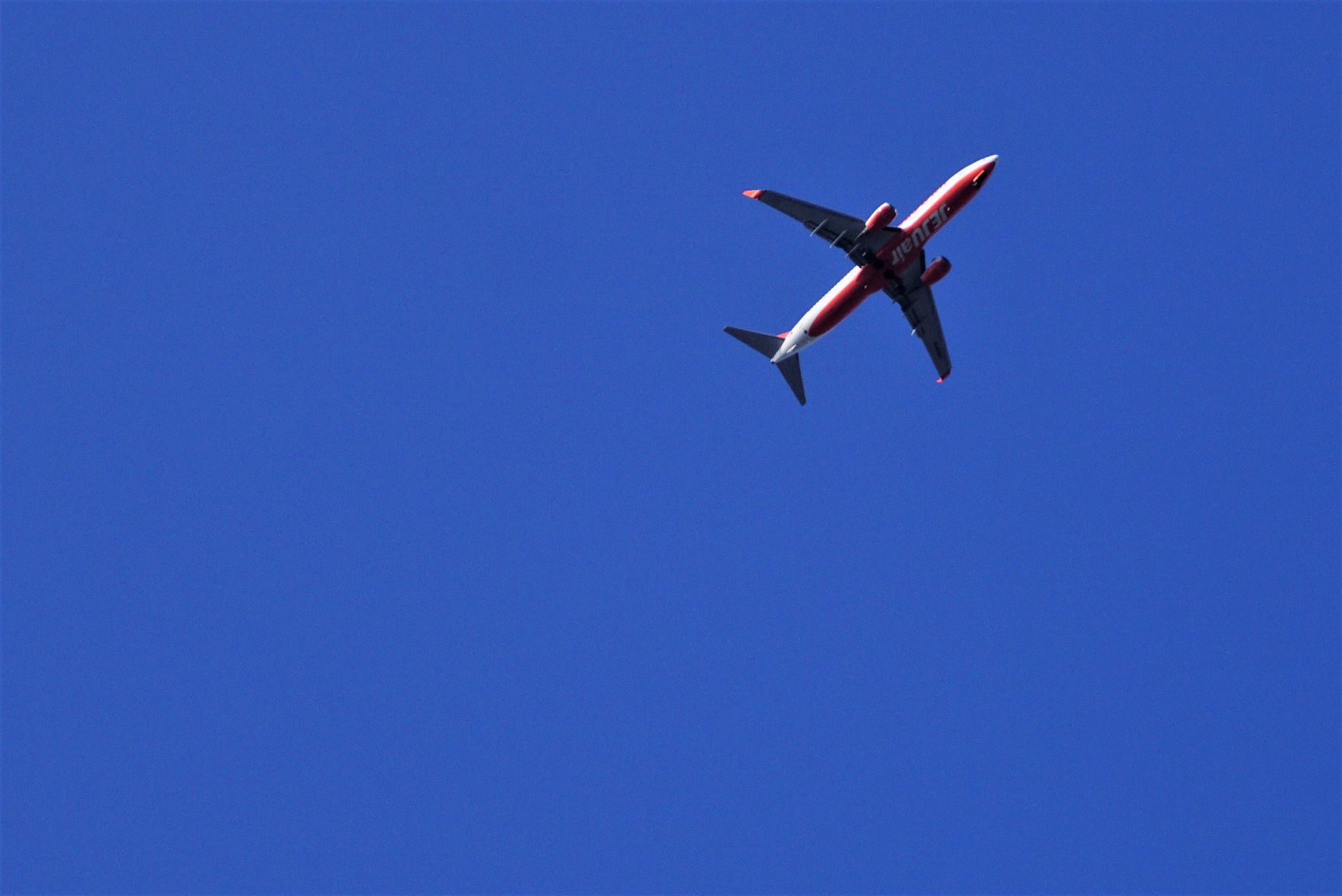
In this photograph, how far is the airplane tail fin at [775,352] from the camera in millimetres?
84438

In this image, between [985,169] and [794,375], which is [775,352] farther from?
[985,169]

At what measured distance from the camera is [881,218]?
252 feet

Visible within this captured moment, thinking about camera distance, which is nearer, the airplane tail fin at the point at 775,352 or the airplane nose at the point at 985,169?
the airplane nose at the point at 985,169

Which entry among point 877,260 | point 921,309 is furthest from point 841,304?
point 921,309

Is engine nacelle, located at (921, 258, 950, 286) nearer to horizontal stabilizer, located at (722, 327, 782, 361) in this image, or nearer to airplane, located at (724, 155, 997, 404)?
airplane, located at (724, 155, 997, 404)

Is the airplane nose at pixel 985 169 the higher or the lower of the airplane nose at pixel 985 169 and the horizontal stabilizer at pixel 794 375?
the higher

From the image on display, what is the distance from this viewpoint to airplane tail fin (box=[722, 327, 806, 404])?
8444 cm

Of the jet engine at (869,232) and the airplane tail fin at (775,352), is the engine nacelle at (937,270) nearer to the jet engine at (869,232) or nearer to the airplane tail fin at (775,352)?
the jet engine at (869,232)

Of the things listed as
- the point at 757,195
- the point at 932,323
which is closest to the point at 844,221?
the point at 757,195

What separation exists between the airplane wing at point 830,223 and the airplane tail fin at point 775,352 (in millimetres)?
8348

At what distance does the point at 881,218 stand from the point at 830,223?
9.71ft

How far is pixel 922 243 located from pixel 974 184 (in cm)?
453

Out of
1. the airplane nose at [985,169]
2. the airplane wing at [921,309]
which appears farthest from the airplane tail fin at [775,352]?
the airplane nose at [985,169]

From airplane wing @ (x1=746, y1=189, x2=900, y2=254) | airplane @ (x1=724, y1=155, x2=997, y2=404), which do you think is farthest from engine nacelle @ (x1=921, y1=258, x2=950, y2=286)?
airplane wing @ (x1=746, y1=189, x2=900, y2=254)
